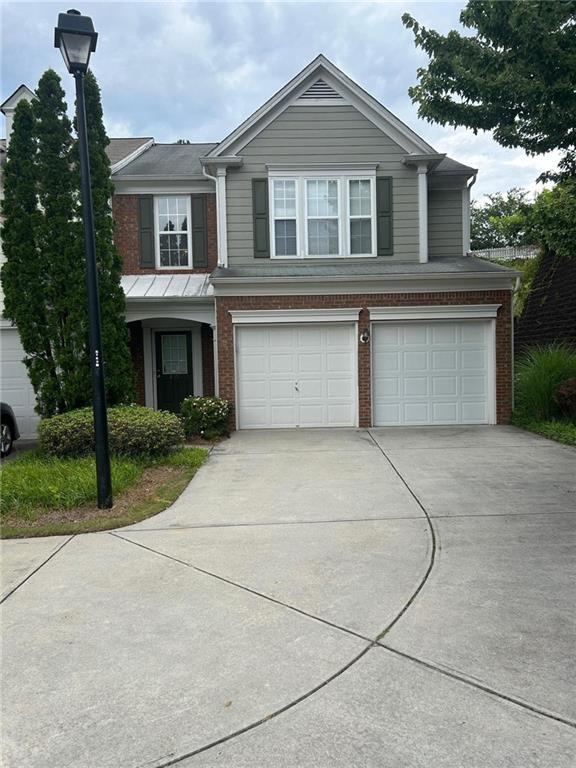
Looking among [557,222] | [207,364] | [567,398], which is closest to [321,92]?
[207,364]

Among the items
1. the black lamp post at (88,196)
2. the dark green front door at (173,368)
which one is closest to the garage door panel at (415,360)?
the dark green front door at (173,368)

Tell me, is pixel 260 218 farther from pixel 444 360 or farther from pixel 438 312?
pixel 444 360

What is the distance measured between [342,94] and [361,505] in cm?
1012

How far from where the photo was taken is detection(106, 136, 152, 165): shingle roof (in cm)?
1466

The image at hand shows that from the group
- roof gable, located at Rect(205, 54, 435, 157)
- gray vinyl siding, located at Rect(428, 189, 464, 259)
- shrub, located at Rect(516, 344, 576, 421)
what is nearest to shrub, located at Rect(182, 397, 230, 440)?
roof gable, located at Rect(205, 54, 435, 157)

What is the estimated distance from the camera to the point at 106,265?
31.6ft

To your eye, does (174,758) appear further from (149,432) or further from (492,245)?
(492,245)

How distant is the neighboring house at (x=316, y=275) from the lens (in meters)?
11.5

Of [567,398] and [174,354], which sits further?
[174,354]

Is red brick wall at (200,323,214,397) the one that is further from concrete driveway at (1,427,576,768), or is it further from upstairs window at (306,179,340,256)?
concrete driveway at (1,427,576,768)

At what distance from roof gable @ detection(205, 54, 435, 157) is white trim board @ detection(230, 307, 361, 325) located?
3.77 meters

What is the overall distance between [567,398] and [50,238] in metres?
9.52

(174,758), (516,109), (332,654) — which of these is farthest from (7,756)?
(516,109)

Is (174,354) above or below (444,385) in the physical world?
above
